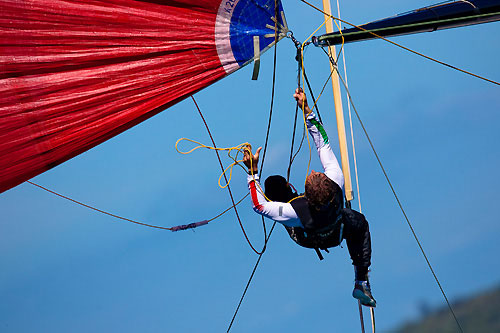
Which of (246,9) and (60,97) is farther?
(246,9)

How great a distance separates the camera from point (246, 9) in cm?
565

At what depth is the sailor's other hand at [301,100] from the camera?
5316 mm

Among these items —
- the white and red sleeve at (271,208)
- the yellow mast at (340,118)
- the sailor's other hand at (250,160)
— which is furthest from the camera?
the yellow mast at (340,118)

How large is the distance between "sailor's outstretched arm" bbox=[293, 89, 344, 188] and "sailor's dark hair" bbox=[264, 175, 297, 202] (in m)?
0.38

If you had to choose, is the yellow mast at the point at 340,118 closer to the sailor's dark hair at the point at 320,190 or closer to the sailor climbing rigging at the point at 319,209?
the sailor climbing rigging at the point at 319,209

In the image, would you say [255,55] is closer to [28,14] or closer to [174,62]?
[174,62]

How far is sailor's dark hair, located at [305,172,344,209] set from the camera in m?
4.98

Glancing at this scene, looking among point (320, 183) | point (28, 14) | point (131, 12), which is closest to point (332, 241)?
point (320, 183)

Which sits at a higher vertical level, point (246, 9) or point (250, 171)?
point (246, 9)

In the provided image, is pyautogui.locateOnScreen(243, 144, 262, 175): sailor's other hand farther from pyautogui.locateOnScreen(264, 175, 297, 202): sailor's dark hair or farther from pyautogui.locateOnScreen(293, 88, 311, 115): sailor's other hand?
pyautogui.locateOnScreen(293, 88, 311, 115): sailor's other hand

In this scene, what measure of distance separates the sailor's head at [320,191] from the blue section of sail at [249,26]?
1.17 metres

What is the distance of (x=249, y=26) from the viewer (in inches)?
225

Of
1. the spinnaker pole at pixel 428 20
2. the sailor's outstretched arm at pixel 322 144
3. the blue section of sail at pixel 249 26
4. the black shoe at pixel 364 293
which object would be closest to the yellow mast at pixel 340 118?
the spinnaker pole at pixel 428 20

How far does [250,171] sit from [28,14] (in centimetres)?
173
